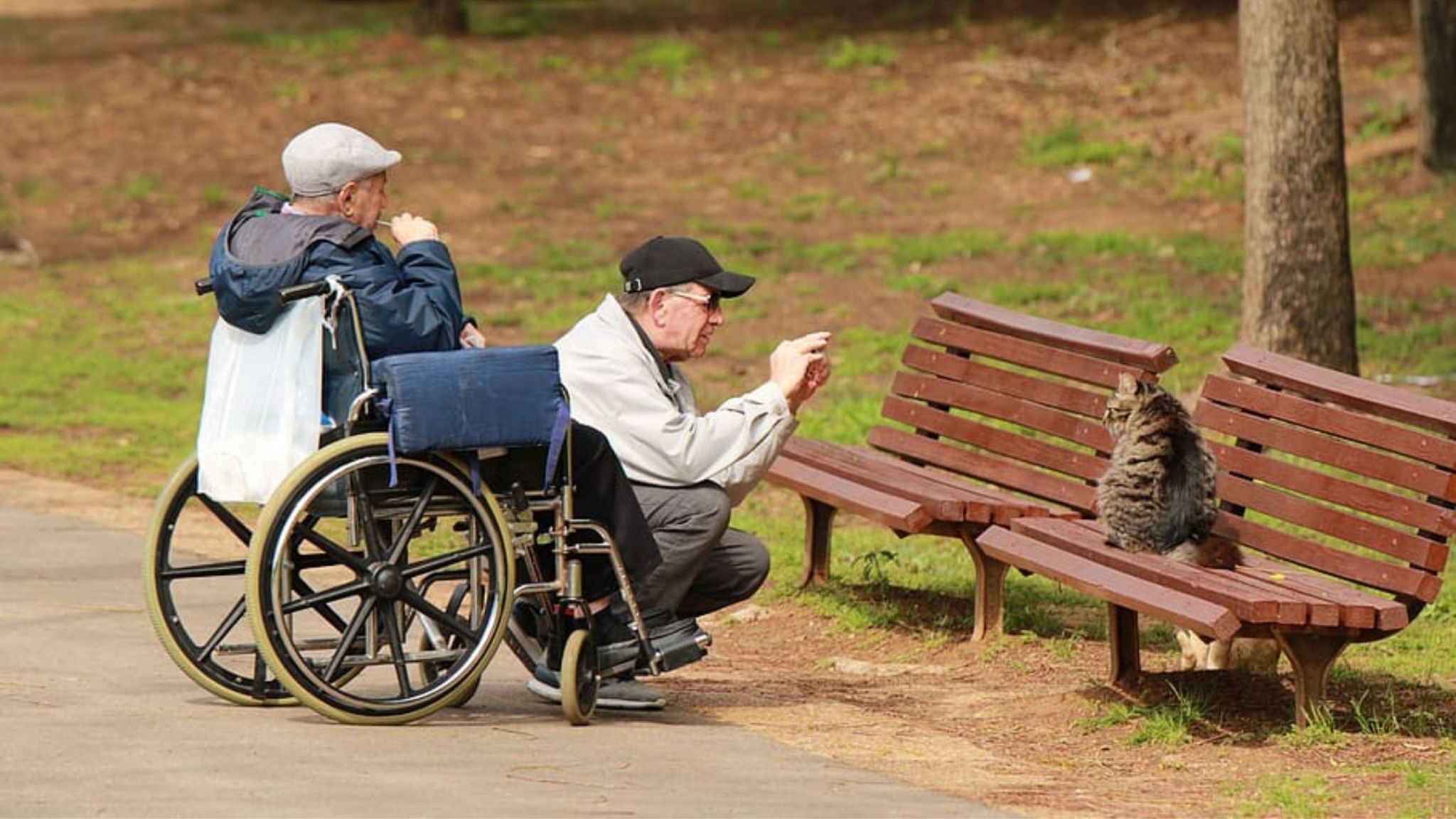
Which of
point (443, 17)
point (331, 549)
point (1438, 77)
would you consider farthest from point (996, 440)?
point (443, 17)

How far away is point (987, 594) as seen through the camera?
7094 millimetres

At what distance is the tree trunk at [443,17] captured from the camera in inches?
893

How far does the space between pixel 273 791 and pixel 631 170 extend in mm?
12862

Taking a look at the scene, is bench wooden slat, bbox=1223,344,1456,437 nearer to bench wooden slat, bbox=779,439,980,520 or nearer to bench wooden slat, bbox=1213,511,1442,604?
bench wooden slat, bbox=1213,511,1442,604

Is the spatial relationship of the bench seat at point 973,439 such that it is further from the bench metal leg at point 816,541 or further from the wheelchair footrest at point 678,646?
the wheelchair footrest at point 678,646

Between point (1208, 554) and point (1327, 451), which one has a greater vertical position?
point (1327, 451)

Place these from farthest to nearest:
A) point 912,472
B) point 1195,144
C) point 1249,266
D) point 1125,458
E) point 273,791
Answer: point 1195,144
point 1249,266
point 912,472
point 1125,458
point 273,791

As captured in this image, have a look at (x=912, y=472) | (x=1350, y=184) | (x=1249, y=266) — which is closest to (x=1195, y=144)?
(x=1350, y=184)

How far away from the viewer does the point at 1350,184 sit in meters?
15.0

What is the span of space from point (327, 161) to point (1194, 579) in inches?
97.6

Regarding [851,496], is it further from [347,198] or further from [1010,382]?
[347,198]

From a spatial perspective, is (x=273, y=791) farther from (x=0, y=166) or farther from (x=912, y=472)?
(x=0, y=166)

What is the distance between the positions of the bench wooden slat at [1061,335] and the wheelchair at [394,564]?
1899mm

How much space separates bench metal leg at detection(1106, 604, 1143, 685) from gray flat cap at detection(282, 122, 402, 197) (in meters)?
2.39
